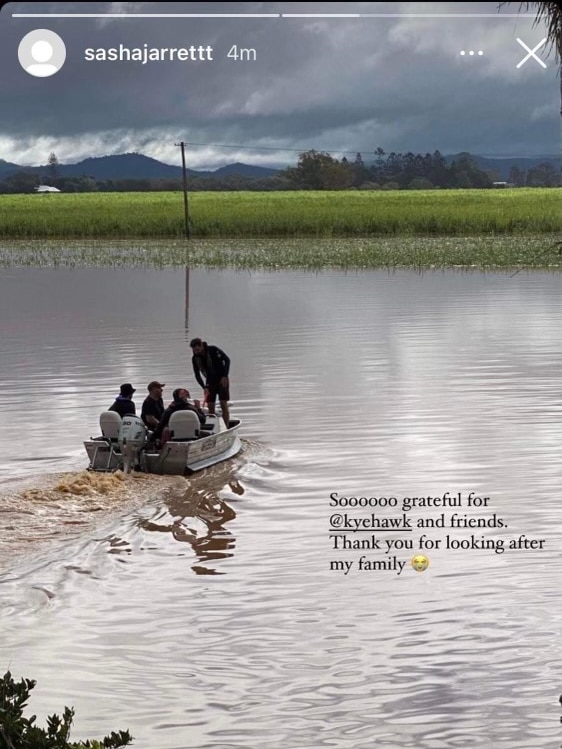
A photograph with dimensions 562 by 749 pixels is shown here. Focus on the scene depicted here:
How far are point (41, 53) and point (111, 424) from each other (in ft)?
37.0

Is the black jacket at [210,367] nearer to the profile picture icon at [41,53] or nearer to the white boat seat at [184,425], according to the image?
the white boat seat at [184,425]

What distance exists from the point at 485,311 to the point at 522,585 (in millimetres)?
26545

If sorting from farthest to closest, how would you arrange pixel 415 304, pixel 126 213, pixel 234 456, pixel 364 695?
1. pixel 126 213
2. pixel 415 304
3. pixel 234 456
4. pixel 364 695

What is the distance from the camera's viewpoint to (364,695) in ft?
27.6

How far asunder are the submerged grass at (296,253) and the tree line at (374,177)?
25885 millimetres

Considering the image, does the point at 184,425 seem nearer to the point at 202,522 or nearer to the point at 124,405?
the point at 124,405

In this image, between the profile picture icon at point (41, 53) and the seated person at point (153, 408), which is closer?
the profile picture icon at point (41, 53)

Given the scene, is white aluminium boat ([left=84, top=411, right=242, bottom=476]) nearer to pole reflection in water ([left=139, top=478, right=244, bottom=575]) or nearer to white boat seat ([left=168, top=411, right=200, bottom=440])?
white boat seat ([left=168, top=411, right=200, bottom=440])

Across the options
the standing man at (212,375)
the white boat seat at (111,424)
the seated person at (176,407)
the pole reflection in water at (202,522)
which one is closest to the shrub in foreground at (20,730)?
the pole reflection in water at (202,522)

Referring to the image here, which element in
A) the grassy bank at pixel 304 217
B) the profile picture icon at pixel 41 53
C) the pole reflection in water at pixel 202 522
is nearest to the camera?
the profile picture icon at pixel 41 53

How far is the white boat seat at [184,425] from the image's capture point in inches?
627

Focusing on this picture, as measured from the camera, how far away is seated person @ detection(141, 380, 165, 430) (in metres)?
16.2

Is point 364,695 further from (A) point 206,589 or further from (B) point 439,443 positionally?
(B) point 439,443

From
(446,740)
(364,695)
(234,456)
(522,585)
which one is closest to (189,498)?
(234,456)
